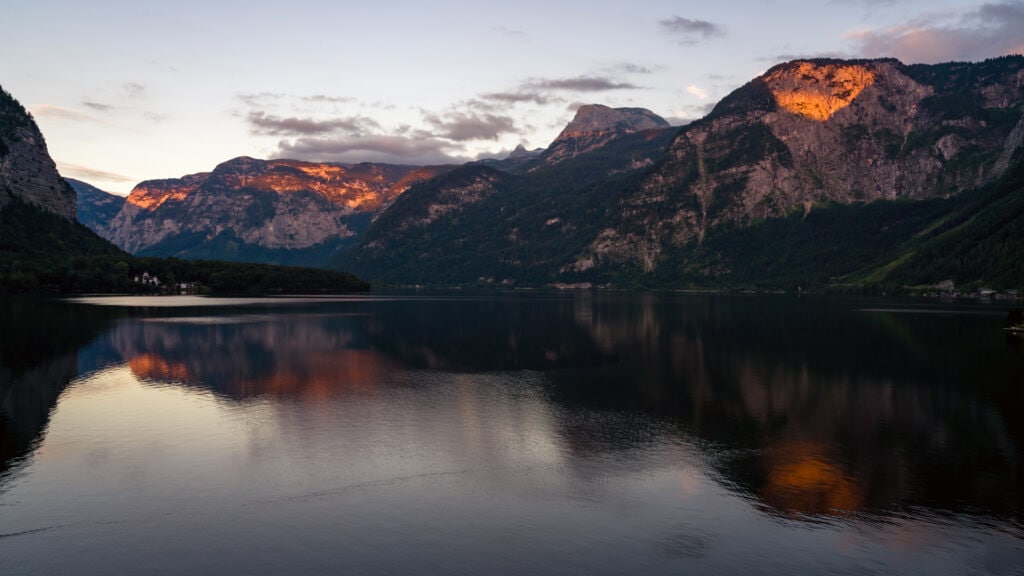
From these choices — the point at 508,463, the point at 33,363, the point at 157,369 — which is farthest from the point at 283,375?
the point at 508,463

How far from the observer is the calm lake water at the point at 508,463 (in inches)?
1251

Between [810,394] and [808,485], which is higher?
[810,394]

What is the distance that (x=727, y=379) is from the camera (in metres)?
79.9

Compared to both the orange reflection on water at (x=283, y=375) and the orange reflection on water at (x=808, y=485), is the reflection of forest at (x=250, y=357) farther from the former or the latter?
the orange reflection on water at (x=808, y=485)

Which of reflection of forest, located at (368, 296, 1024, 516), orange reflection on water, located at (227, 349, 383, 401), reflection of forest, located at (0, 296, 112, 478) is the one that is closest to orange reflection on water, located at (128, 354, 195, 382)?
reflection of forest, located at (0, 296, 112, 478)

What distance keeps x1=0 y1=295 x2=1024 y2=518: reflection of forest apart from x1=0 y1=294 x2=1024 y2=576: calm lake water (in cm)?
39

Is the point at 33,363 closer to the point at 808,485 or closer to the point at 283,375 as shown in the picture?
the point at 283,375

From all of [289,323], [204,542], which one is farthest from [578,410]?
[289,323]

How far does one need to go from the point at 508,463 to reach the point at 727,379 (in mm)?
42952

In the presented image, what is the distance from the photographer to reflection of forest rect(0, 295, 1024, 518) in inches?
1743

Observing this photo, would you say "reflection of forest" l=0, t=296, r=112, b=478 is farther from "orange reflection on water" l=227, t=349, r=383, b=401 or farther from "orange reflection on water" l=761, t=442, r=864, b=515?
"orange reflection on water" l=761, t=442, r=864, b=515

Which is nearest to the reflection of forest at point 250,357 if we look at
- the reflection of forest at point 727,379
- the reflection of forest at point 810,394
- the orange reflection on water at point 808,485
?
the reflection of forest at point 727,379

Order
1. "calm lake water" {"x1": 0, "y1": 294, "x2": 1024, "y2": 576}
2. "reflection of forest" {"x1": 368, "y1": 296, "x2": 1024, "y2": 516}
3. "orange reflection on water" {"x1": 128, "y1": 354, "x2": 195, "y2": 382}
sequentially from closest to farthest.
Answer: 1. "calm lake water" {"x1": 0, "y1": 294, "x2": 1024, "y2": 576}
2. "reflection of forest" {"x1": 368, "y1": 296, "x2": 1024, "y2": 516}
3. "orange reflection on water" {"x1": 128, "y1": 354, "x2": 195, "y2": 382}

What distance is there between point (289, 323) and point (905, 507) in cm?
13425
